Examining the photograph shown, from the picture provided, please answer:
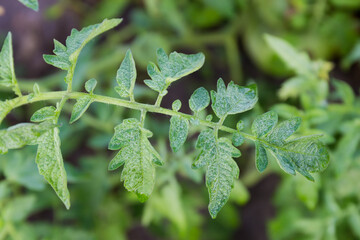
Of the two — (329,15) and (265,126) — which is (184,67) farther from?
(329,15)

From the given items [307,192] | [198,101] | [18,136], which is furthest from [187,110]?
[18,136]

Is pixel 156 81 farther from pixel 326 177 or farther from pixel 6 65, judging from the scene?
pixel 326 177

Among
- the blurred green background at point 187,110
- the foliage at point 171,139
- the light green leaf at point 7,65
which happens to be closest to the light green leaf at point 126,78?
the foliage at point 171,139

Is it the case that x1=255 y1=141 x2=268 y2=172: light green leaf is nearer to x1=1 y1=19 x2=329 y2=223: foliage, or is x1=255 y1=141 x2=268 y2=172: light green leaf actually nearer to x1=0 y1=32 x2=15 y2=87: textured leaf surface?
x1=1 y1=19 x2=329 y2=223: foliage

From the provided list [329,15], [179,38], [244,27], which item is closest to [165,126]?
[179,38]

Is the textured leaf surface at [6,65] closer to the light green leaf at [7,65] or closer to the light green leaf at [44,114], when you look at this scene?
the light green leaf at [7,65]
